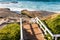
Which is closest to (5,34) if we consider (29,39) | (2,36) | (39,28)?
(2,36)

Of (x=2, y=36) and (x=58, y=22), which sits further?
(x=58, y=22)

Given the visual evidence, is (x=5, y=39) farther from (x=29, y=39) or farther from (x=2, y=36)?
(x=29, y=39)

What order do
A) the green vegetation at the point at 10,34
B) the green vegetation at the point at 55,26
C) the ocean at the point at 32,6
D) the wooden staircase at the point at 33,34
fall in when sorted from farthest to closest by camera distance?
1. the ocean at the point at 32,6
2. the wooden staircase at the point at 33,34
3. the green vegetation at the point at 55,26
4. the green vegetation at the point at 10,34

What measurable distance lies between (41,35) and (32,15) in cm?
1415

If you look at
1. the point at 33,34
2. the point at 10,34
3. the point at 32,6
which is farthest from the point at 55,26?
the point at 32,6

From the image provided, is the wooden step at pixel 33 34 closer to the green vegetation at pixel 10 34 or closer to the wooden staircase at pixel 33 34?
the wooden staircase at pixel 33 34

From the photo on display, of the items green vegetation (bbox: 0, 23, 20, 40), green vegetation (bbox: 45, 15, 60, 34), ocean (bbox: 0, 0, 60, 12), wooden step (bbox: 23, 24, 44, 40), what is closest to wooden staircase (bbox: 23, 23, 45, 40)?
wooden step (bbox: 23, 24, 44, 40)

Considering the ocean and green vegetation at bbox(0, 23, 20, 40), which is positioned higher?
green vegetation at bbox(0, 23, 20, 40)

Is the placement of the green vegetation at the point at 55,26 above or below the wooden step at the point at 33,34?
above

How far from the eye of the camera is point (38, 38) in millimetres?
13578

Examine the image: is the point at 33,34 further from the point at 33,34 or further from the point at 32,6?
the point at 32,6

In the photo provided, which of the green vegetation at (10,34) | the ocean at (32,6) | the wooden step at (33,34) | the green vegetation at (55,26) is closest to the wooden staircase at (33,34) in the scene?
the wooden step at (33,34)

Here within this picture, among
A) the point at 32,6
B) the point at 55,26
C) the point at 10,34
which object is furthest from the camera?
the point at 32,6

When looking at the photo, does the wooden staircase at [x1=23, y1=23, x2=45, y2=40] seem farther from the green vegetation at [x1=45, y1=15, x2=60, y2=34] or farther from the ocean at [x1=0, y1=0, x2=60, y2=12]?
the ocean at [x1=0, y1=0, x2=60, y2=12]
